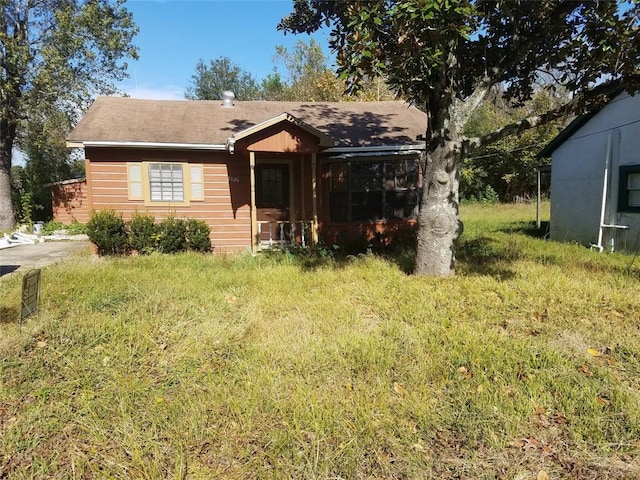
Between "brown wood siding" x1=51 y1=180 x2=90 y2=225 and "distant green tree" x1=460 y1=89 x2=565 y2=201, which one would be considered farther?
"distant green tree" x1=460 y1=89 x2=565 y2=201

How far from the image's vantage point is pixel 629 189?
8.88 m

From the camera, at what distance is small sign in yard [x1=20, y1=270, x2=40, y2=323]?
13.7 ft

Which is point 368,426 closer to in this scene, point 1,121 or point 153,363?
point 153,363

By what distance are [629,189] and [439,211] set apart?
19.3ft

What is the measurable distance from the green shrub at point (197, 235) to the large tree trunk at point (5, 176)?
12119 millimetres

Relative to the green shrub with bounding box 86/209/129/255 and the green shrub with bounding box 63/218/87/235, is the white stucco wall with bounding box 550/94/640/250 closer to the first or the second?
the green shrub with bounding box 86/209/129/255

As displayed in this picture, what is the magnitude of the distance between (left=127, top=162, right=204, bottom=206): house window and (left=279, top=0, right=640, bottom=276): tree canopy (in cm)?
458

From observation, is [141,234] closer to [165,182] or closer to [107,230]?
[107,230]

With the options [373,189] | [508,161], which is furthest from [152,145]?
[508,161]

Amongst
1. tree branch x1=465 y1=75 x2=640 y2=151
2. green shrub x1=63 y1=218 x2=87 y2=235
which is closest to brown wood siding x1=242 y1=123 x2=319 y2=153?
tree branch x1=465 y1=75 x2=640 y2=151

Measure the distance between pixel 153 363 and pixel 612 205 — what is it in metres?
10.4

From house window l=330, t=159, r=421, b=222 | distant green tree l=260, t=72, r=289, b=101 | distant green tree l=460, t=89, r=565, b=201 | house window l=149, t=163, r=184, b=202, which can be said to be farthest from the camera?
distant green tree l=260, t=72, r=289, b=101

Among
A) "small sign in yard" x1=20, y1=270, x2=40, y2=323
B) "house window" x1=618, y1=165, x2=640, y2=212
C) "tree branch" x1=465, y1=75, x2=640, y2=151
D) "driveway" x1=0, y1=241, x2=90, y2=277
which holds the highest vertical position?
"tree branch" x1=465, y1=75, x2=640, y2=151

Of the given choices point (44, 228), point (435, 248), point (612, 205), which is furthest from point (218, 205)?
point (44, 228)
